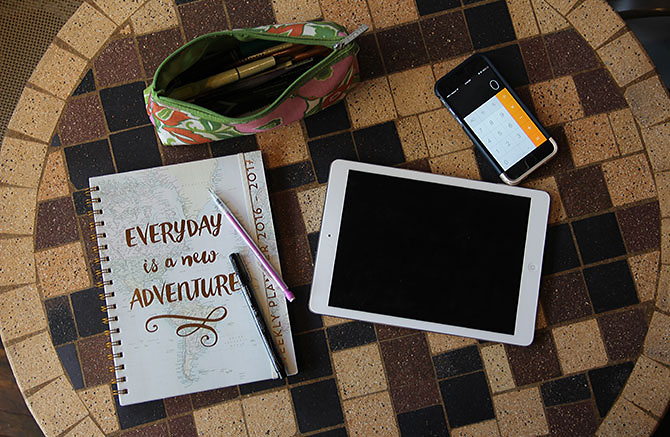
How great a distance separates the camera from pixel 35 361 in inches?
31.1

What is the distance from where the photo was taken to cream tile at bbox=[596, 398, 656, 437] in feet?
2.59

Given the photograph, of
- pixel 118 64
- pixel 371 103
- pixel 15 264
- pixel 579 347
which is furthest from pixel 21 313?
pixel 579 347

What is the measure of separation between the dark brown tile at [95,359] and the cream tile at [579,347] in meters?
0.69

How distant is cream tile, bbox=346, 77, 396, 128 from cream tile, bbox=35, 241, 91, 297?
18.8 inches

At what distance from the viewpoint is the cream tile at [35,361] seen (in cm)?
79

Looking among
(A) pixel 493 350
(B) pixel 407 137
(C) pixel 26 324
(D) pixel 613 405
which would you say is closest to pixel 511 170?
(B) pixel 407 137

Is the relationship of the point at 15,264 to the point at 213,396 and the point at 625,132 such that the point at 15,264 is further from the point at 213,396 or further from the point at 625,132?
the point at 625,132

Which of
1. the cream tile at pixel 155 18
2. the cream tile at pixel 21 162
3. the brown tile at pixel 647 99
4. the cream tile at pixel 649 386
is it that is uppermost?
the cream tile at pixel 155 18

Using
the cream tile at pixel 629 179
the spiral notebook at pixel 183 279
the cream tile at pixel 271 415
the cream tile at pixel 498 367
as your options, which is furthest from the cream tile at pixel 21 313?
the cream tile at pixel 629 179

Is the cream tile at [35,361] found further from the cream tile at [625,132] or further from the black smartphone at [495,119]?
the cream tile at [625,132]

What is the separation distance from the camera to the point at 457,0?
0.83 m

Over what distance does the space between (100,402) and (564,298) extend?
0.73 meters

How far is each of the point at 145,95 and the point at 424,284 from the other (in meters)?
0.50

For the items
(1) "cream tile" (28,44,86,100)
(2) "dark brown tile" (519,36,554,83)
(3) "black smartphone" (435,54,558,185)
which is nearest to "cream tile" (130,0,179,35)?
(1) "cream tile" (28,44,86,100)
